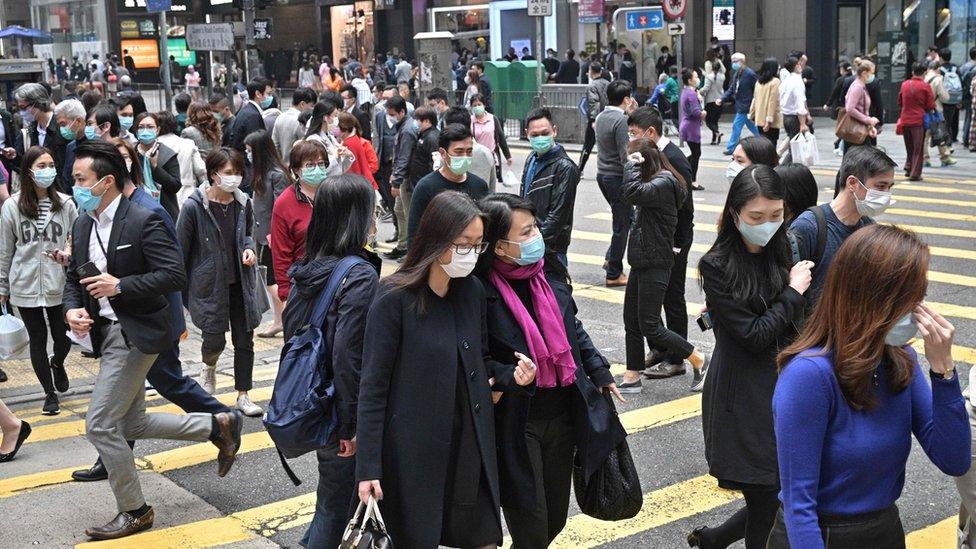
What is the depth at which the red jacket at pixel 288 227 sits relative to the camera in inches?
313

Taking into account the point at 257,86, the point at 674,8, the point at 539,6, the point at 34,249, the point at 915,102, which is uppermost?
the point at 539,6

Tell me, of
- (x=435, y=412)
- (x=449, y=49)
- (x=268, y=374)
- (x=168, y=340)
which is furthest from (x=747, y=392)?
(x=449, y=49)

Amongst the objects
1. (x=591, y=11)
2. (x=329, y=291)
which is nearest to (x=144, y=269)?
(x=329, y=291)

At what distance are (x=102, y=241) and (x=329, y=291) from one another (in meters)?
2.09

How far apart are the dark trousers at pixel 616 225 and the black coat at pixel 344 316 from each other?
7248mm

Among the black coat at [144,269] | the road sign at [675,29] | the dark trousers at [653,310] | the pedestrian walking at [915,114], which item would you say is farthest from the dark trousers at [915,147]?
the black coat at [144,269]

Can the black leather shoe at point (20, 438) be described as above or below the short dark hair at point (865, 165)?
below

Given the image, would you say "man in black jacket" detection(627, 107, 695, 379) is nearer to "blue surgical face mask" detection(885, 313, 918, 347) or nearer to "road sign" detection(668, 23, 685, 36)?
"blue surgical face mask" detection(885, 313, 918, 347)

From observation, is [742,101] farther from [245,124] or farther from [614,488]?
[614,488]

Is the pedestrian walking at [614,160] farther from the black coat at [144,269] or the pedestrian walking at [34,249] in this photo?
the black coat at [144,269]

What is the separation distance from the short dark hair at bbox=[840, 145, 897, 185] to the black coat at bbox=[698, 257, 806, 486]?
93 cm

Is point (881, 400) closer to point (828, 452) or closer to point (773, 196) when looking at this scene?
point (828, 452)

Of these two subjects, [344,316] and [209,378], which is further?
[209,378]

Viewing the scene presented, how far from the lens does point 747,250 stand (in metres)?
4.95
